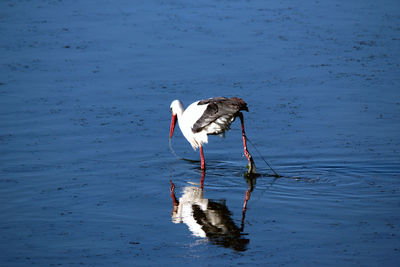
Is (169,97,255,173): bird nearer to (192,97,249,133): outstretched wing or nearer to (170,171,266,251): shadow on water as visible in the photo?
(192,97,249,133): outstretched wing

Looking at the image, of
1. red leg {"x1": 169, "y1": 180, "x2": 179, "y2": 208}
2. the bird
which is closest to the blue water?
red leg {"x1": 169, "y1": 180, "x2": 179, "y2": 208}

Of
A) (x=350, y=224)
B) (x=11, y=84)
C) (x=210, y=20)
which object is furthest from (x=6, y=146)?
(x=210, y=20)

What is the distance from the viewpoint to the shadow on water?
764 cm

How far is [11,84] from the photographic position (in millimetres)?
14188

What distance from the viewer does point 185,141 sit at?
11.9m

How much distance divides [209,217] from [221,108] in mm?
2065

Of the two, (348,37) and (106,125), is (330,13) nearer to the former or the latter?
(348,37)

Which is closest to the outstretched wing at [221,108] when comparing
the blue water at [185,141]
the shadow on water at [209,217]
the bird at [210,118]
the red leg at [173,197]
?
the bird at [210,118]

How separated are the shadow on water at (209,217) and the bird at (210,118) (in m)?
0.90

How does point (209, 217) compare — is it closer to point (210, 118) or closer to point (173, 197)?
point (173, 197)

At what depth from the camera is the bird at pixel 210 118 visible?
390 inches

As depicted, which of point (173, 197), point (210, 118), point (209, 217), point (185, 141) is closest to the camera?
point (209, 217)

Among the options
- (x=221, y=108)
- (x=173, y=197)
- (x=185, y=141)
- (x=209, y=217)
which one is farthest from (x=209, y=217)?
(x=185, y=141)

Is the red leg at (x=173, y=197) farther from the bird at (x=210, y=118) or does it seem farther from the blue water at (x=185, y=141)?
the bird at (x=210, y=118)
